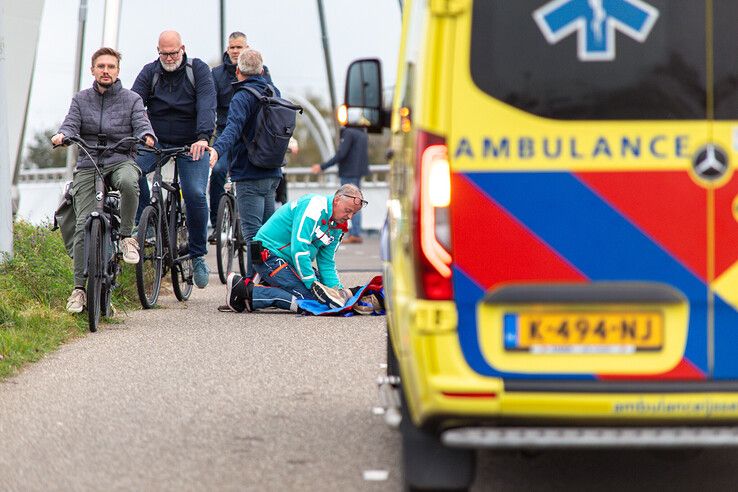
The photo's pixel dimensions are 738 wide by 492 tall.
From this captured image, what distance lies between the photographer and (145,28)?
71.7 ft

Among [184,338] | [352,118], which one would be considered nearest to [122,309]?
[184,338]

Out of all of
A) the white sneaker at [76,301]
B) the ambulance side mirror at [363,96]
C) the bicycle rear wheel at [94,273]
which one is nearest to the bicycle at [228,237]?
the white sneaker at [76,301]

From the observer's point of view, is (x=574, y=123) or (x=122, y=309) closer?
(x=574, y=123)

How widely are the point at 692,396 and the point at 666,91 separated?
869 mm

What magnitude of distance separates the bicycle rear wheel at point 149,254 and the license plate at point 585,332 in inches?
229

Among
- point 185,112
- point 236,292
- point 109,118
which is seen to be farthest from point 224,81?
point 109,118

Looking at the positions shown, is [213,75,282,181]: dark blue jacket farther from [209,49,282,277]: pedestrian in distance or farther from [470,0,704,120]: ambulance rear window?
[470,0,704,120]: ambulance rear window

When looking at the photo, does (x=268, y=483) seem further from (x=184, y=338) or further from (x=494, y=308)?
(x=184, y=338)

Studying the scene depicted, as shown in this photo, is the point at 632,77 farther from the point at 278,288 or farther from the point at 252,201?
the point at 252,201

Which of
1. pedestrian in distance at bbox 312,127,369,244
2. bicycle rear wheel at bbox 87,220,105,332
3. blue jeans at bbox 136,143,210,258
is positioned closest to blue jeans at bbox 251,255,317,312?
blue jeans at bbox 136,143,210,258

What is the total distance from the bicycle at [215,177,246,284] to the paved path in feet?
7.42

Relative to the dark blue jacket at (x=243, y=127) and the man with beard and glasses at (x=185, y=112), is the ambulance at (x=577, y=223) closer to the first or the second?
the man with beard and glasses at (x=185, y=112)

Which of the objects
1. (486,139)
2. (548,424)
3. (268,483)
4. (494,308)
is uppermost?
(486,139)

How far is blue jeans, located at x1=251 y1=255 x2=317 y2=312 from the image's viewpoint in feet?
33.0
